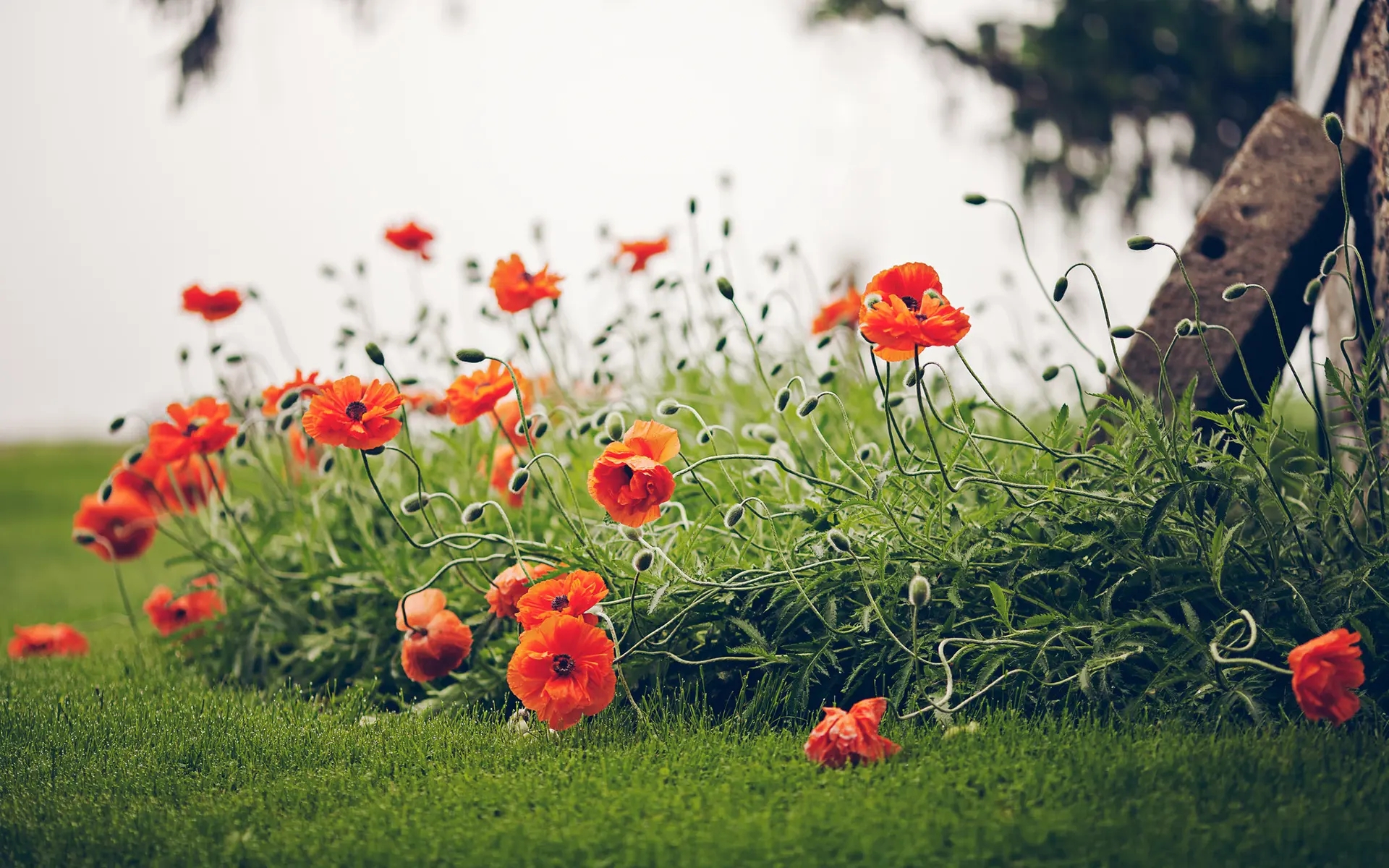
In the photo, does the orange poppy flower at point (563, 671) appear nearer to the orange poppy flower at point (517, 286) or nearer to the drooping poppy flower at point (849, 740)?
the drooping poppy flower at point (849, 740)

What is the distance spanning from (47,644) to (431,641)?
5.34 feet

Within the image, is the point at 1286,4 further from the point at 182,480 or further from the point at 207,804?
the point at 207,804

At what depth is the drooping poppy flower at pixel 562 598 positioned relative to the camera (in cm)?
174

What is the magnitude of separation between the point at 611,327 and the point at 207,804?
4.70ft

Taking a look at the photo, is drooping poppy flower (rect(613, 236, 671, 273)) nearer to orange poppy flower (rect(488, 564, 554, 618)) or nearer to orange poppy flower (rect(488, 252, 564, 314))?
orange poppy flower (rect(488, 252, 564, 314))

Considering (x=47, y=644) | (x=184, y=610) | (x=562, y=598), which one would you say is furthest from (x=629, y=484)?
(x=47, y=644)

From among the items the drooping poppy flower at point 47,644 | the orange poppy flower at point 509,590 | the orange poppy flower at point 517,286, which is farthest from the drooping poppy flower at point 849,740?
the drooping poppy flower at point 47,644

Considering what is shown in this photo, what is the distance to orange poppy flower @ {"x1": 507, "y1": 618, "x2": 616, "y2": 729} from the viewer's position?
169 cm

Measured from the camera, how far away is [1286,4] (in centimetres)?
560

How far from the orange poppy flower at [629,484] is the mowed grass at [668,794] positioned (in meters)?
0.38

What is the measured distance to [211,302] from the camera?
2537 millimetres

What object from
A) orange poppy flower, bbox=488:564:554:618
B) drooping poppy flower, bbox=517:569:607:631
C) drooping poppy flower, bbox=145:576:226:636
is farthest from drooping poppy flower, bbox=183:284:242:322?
drooping poppy flower, bbox=517:569:607:631

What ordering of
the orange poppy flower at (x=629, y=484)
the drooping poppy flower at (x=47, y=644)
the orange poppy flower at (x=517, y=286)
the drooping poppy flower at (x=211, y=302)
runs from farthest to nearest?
the drooping poppy flower at (x=47, y=644), the drooping poppy flower at (x=211, y=302), the orange poppy flower at (x=517, y=286), the orange poppy flower at (x=629, y=484)

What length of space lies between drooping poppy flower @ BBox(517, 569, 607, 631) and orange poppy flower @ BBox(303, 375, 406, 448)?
0.35m
